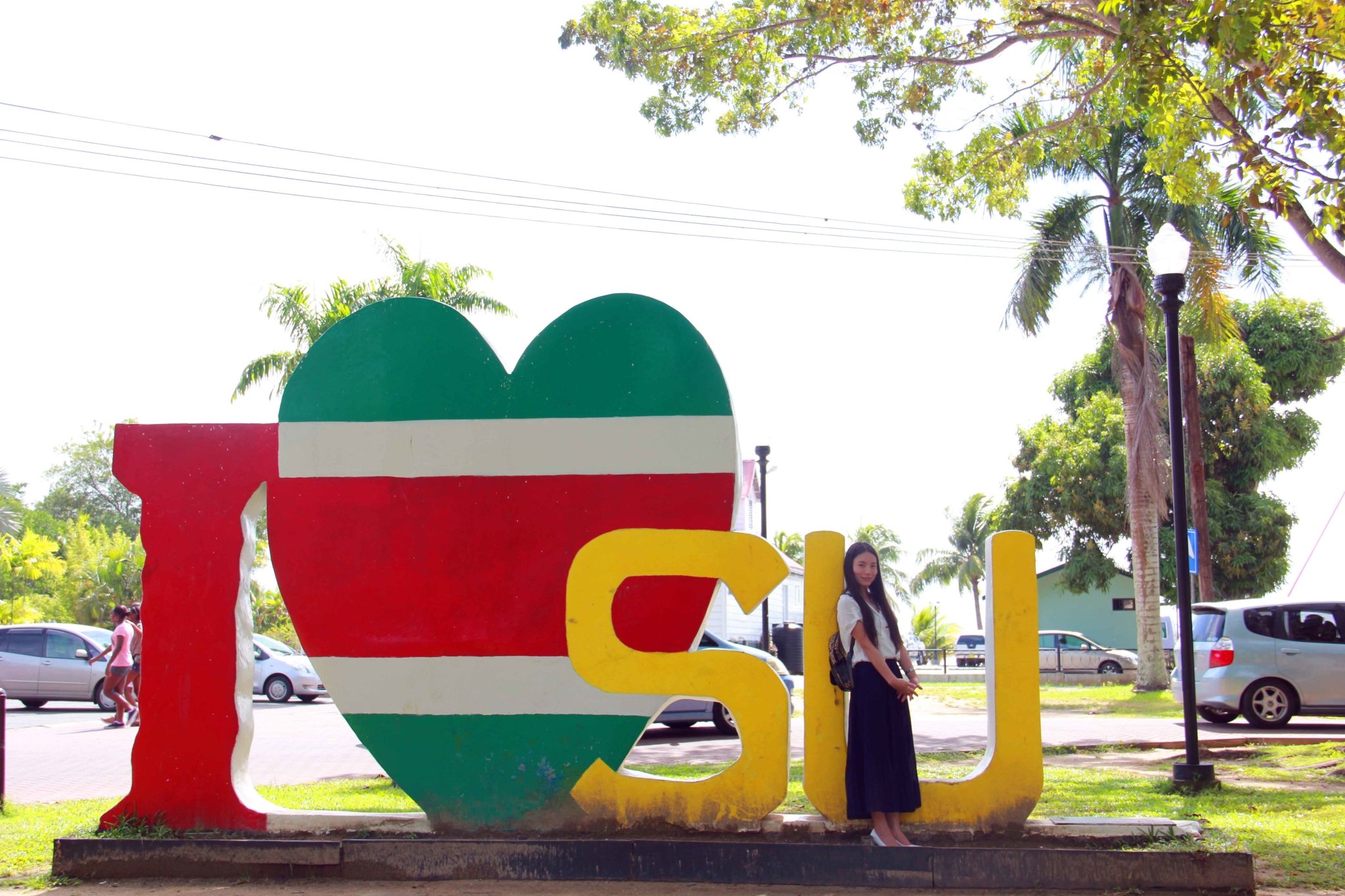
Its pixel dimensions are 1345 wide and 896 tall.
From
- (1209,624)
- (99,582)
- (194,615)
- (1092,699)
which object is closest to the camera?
(194,615)

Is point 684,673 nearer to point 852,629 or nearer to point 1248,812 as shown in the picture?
point 852,629

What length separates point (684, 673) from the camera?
5.51 meters

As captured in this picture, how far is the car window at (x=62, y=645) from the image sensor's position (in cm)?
1784

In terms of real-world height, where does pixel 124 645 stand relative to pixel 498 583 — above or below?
below

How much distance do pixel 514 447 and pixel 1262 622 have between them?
11339 millimetres

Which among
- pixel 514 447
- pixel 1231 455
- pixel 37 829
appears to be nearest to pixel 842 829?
pixel 514 447

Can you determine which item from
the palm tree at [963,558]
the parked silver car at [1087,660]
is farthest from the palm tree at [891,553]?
the parked silver car at [1087,660]

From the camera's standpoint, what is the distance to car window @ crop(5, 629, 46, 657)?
17.8 m

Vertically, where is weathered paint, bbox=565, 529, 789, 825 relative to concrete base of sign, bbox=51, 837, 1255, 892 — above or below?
above

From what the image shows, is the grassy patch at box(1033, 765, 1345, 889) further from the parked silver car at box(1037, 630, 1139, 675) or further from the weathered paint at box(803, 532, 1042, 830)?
the parked silver car at box(1037, 630, 1139, 675)

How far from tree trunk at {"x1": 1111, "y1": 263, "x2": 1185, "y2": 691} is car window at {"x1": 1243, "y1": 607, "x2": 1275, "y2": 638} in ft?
17.3

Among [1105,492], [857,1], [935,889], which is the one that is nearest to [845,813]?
[935,889]

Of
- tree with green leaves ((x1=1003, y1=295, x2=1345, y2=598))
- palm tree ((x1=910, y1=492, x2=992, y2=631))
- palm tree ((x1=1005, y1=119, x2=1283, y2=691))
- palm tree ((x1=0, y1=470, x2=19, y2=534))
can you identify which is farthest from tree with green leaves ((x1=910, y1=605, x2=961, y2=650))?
palm tree ((x1=0, y1=470, x2=19, y2=534))

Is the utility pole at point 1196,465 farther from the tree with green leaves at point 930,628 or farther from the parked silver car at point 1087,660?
the tree with green leaves at point 930,628
